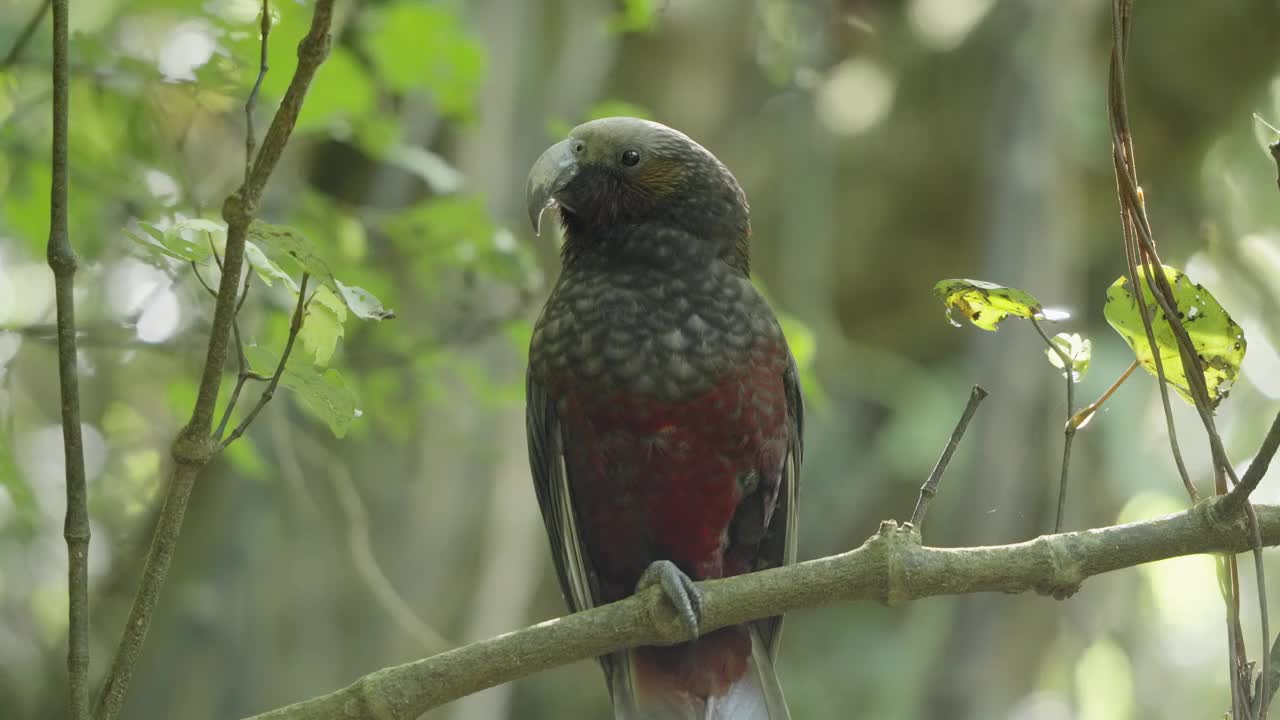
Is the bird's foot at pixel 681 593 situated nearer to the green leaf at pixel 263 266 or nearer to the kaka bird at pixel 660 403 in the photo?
the kaka bird at pixel 660 403

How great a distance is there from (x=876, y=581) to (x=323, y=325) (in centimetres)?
90

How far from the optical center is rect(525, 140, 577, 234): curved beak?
289 cm

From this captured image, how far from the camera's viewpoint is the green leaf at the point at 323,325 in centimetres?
176

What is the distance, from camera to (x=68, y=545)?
5.50ft

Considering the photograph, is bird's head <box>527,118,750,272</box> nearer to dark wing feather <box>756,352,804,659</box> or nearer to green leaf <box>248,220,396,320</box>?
dark wing feather <box>756,352,804,659</box>

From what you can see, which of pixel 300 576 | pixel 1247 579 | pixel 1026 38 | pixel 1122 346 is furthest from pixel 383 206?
pixel 1247 579

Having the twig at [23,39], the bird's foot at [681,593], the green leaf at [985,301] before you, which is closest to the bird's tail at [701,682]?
the bird's foot at [681,593]

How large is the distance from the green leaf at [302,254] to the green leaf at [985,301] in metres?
0.84

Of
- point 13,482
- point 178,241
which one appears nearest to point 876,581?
point 178,241

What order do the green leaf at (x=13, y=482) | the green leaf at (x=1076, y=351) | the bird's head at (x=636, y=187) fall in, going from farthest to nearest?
the bird's head at (x=636, y=187) < the green leaf at (x=13, y=482) < the green leaf at (x=1076, y=351)

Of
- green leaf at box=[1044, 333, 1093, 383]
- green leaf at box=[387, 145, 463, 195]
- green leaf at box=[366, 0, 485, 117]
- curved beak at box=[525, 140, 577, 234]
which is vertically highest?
green leaf at box=[366, 0, 485, 117]

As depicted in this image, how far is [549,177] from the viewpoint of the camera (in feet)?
9.61

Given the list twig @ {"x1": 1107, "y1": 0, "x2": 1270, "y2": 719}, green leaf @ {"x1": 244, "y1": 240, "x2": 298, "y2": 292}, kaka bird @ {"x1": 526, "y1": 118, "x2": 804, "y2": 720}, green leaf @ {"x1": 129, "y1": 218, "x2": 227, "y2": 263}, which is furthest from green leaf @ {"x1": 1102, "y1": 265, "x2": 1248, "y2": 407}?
green leaf @ {"x1": 129, "y1": 218, "x2": 227, "y2": 263}

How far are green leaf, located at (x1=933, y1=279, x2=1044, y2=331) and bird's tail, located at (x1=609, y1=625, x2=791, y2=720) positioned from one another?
136 cm
